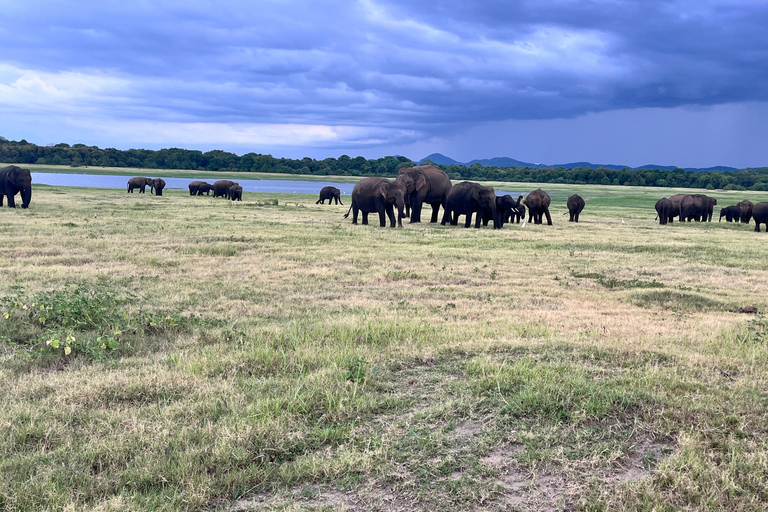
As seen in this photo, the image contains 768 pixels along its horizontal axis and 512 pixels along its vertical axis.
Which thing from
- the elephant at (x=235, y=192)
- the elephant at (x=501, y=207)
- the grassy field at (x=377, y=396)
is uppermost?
the elephant at (x=235, y=192)

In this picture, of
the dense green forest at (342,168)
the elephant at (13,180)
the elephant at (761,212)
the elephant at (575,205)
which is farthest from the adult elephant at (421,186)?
the dense green forest at (342,168)

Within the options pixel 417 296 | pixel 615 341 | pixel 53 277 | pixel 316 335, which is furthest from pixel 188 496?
pixel 53 277

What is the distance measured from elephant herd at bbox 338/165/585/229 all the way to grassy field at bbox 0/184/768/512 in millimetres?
13503

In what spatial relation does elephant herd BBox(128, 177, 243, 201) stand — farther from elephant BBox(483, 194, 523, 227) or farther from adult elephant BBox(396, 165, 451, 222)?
elephant BBox(483, 194, 523, 227)

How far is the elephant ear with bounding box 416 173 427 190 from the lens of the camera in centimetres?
2864

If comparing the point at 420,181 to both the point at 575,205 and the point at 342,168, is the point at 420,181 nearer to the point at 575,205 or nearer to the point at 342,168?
the point at 575,205

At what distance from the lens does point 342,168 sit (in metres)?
155

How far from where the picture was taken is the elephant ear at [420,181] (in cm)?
2864

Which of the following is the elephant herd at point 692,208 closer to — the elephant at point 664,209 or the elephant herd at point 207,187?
the elephant at point 664,209

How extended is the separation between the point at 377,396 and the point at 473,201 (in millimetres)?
21925

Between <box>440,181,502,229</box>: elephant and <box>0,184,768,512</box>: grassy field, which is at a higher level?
<box>440,181,502,229</box>: elephant

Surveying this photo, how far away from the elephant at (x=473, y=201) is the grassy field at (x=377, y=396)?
586 inches

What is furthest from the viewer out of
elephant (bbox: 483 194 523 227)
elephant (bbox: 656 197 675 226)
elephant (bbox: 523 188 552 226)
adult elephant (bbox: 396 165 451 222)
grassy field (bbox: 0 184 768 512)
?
elephant (bbox: 656 197 675 226)

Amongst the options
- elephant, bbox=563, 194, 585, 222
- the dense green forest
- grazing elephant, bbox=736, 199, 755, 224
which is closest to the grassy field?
elephant, bbox=563, 194, 585, 222
